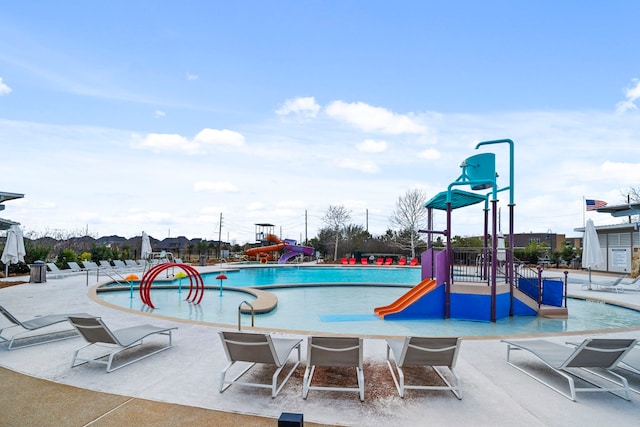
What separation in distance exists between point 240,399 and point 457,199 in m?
8.56

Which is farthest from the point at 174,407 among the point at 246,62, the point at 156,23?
the point at 246,62

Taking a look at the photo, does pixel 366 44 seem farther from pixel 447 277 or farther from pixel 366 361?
pixel 366 361

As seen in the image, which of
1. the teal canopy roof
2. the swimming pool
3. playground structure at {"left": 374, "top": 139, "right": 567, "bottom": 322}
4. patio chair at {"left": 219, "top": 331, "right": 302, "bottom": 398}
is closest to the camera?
patio chair at {"left": 219, "top": 331, "right": 302, "bottom": 398}

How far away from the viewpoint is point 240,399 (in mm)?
3955

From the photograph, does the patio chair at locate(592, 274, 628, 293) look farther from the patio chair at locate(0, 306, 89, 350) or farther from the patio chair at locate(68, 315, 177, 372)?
the patio chair at locate(0, 306, 89, 350)

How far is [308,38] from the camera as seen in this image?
14.0 m

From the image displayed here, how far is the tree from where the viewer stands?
124 feet

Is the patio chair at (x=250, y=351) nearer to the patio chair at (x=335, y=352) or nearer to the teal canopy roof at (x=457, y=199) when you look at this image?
the patio chair at (x=335, y=352)

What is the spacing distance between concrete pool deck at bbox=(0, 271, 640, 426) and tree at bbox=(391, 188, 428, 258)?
33.2 m

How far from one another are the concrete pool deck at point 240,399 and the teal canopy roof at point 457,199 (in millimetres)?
5504

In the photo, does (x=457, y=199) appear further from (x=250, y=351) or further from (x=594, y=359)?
(x=250, y=351)

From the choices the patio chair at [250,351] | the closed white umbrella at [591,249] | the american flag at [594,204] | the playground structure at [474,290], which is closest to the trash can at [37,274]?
the playground structure at [474,290]

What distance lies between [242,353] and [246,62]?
41.2ft

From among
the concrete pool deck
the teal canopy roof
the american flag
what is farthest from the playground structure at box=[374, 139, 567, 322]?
the american flag
